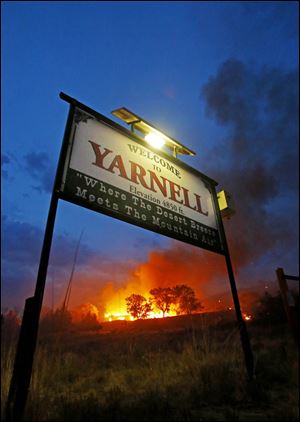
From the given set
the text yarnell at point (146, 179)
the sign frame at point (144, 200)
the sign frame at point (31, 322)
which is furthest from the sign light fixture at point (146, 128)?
the sign frame at point (31, 322)

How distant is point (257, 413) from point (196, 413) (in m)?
0.75

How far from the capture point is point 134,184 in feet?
14.5

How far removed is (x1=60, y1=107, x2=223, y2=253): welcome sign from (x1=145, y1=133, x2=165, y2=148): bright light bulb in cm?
28

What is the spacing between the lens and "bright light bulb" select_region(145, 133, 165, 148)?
5676 millimetres

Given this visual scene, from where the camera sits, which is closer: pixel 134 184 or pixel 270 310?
pixel 134 184

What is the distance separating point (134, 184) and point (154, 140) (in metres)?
1.76

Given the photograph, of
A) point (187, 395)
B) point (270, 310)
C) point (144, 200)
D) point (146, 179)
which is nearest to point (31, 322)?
point (144, 200)

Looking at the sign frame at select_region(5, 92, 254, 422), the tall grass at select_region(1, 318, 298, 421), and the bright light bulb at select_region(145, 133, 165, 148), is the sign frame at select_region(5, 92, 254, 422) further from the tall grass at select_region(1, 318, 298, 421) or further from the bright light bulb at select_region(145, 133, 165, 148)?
the bright light bulb at select_region(145, 133, 165, 148)

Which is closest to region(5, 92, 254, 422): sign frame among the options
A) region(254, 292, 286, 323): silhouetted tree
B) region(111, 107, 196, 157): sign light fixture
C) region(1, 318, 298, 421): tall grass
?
region(1, 318, 298, 421): tall grass

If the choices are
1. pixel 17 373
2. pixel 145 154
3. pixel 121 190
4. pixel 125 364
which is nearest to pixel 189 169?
pixel 145 154

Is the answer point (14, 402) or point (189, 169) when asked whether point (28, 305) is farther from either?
point (189, 169)

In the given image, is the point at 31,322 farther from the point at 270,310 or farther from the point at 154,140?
the point at 270,310

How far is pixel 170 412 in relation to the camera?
326 centimetres

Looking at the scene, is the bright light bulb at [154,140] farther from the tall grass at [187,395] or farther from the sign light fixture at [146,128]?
the tall grass at [187,395]
